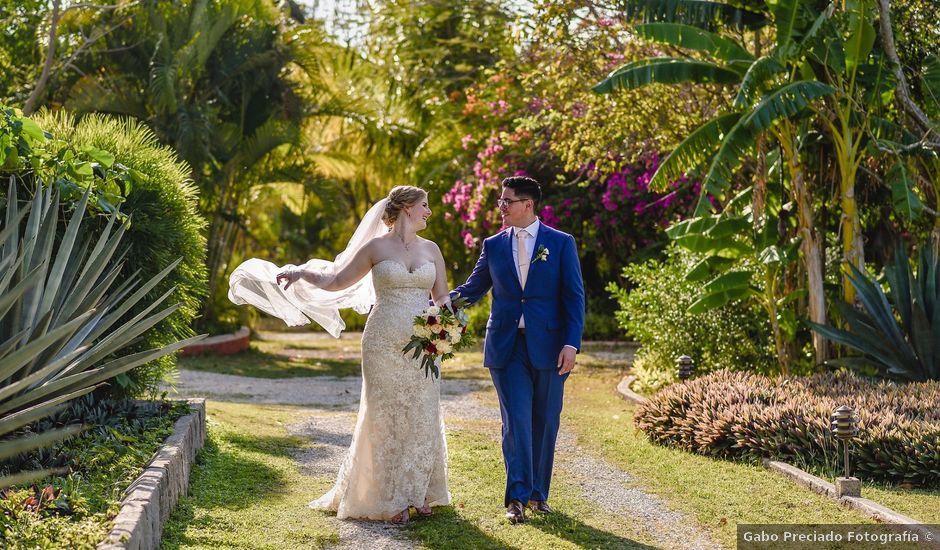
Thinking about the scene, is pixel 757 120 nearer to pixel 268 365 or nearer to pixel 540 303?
pixel 540 303

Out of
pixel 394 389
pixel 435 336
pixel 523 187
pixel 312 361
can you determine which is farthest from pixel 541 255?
pixel 312 361

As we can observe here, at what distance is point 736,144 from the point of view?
10016 millimetres

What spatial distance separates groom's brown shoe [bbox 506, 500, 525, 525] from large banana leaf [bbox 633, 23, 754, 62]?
5965 millimetres

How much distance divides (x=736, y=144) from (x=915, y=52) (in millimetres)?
3282

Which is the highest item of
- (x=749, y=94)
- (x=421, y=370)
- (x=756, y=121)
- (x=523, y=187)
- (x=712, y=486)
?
(x=749, y=94)

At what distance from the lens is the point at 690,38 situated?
10.6 meters

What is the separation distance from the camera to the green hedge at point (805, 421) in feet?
23.4

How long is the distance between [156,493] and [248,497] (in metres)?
1.38

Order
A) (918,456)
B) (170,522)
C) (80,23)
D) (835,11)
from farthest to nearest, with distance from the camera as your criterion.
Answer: (80,23) → (835,11) → (918,456) → (170,522)

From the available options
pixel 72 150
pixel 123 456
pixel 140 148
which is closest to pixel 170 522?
pixel 123 456

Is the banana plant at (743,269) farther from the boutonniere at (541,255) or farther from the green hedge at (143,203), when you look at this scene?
the green hedge at (143,203)

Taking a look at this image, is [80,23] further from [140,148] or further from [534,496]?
[534,496]

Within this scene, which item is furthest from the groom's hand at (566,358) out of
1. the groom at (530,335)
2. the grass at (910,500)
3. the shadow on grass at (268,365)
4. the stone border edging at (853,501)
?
the shadow on grass at (268,365)

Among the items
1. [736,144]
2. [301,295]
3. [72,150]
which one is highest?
[736,144]
